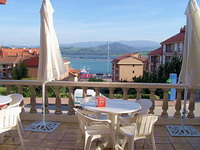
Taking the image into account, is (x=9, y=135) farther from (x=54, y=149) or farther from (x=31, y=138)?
(x=54, y=149)

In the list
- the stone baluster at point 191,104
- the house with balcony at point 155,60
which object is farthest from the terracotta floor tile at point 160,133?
the house with balcony at point 155,60

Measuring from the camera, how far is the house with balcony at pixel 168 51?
29.9m

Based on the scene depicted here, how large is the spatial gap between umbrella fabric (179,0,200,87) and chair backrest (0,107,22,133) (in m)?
2.85

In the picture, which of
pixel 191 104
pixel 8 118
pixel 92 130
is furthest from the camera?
pixel 191 104

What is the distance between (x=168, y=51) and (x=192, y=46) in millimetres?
32431

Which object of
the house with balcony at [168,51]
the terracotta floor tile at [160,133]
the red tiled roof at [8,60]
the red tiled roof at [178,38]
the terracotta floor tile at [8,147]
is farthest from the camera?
the red tiled roof at [8,60]

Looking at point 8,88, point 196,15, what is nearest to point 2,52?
point 8,88

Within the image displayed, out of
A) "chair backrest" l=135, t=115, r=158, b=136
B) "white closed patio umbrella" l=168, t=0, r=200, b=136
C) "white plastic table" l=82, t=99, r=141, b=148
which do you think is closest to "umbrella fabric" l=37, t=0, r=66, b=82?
"white plastic table" l=82, t=99, r=141, b=148

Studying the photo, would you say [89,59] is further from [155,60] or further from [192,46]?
[192,46]

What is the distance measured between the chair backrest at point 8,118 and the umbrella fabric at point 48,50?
975 millimetres

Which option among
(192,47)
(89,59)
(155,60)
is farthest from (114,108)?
(89,59)

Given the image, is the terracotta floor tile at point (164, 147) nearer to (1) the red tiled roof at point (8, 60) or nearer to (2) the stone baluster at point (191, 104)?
(2) the stone baluster at point (191, 104)

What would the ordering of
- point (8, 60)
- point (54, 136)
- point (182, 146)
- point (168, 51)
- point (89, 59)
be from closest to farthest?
point (182, 146), point (54, 136), point (168, 51), point (8, 60), point (89, 59)

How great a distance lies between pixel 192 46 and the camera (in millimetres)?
3311
